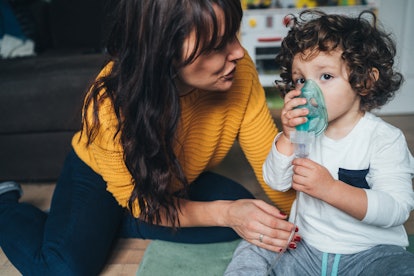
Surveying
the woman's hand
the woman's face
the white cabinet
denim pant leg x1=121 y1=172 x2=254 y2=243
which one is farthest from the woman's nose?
the white cabinet

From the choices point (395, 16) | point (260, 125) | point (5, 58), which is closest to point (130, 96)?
point (260, 125)

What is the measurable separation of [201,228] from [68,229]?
41 centimetres

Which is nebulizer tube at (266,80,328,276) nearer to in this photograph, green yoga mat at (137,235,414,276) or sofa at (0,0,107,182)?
green yoga mat at (137,235,414,276)

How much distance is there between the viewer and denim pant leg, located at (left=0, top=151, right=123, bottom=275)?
1.10 meters

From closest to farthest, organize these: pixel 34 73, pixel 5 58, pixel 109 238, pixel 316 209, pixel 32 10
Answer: pixel 316 209 → pixel 109 238 → pixel 34 73 → pixel 5 58 → pixel 32 10

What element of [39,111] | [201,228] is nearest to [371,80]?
[201,228]

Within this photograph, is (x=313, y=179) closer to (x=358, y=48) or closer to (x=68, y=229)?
(x=358, y=48)

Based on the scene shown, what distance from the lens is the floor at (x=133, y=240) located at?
126 centimetres

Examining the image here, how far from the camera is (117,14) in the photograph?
33.5 inches

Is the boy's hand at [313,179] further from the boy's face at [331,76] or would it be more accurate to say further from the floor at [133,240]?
the floor at [133,240]

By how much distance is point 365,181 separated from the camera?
0.92m

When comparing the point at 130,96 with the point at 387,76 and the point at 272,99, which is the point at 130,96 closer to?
the point at 387,76

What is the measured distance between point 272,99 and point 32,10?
65.7 inches

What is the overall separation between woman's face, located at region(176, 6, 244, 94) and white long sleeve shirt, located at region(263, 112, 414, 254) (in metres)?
0.22
